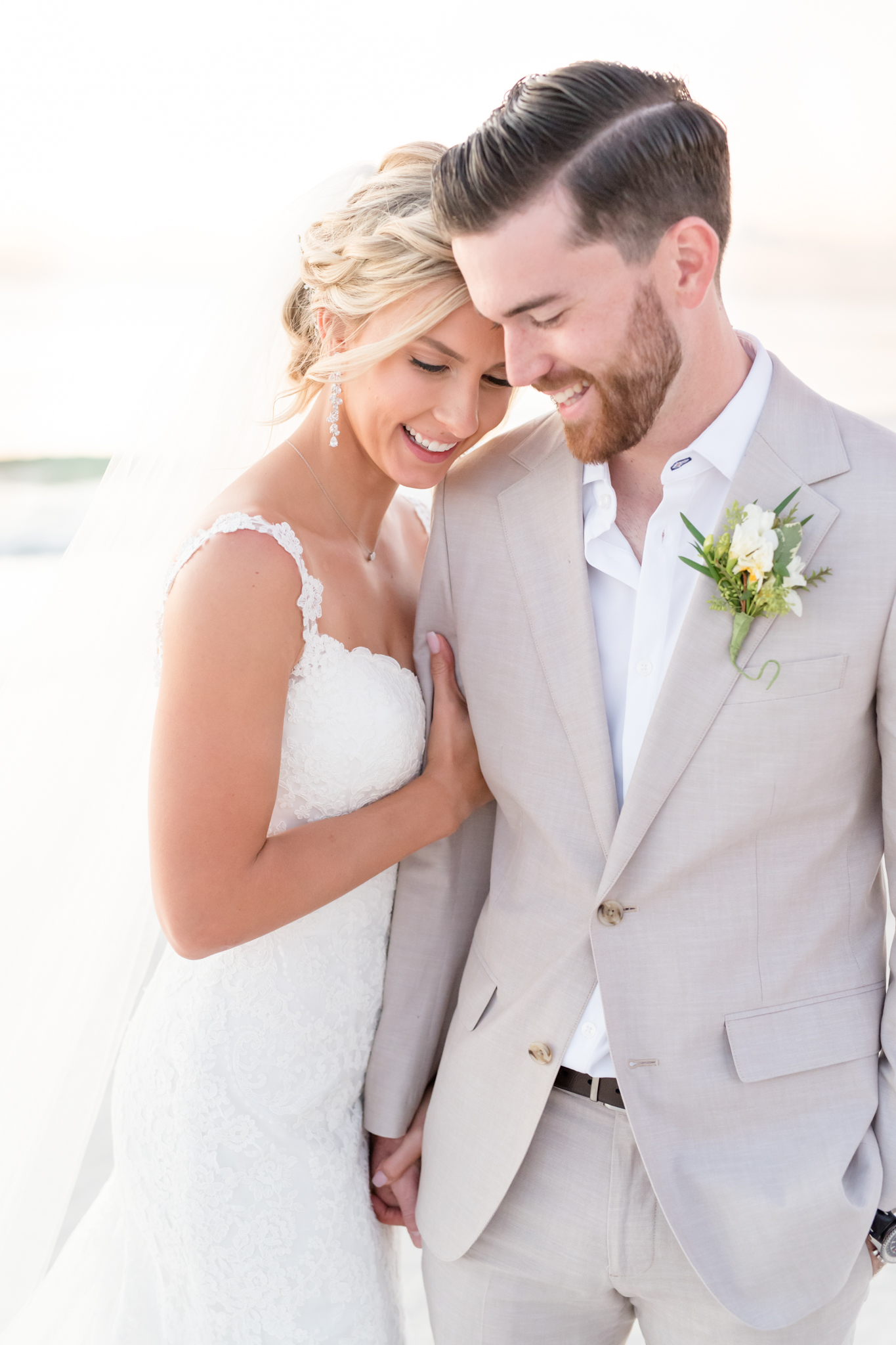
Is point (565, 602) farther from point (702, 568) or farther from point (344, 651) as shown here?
point (344, 651)

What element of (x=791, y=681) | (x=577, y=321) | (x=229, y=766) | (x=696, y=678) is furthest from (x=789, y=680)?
(x=229, y=766)

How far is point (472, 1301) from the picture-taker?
5.83 feet

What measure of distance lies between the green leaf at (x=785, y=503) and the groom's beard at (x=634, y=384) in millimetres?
229

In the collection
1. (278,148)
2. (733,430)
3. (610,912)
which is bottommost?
(610,912)

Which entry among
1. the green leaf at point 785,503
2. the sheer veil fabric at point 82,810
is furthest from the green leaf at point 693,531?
the sheer veil fabric at point 82,810

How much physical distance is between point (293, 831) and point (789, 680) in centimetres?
79

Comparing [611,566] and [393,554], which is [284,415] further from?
[611,566]

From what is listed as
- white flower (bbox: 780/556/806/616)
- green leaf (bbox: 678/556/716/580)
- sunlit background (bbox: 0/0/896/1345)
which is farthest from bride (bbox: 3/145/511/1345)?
sunlit background (bbox: 0/0/896/1345)

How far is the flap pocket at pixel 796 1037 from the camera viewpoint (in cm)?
158

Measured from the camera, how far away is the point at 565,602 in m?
1.65

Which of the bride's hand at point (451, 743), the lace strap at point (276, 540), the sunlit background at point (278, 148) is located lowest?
the bride's hand at point (451, 743)

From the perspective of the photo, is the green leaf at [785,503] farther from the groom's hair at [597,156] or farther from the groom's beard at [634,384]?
the groom's hair at [597,156]

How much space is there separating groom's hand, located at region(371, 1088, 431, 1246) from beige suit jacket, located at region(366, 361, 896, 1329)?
15 centimetres

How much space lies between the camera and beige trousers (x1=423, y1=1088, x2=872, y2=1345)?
5.39ft
